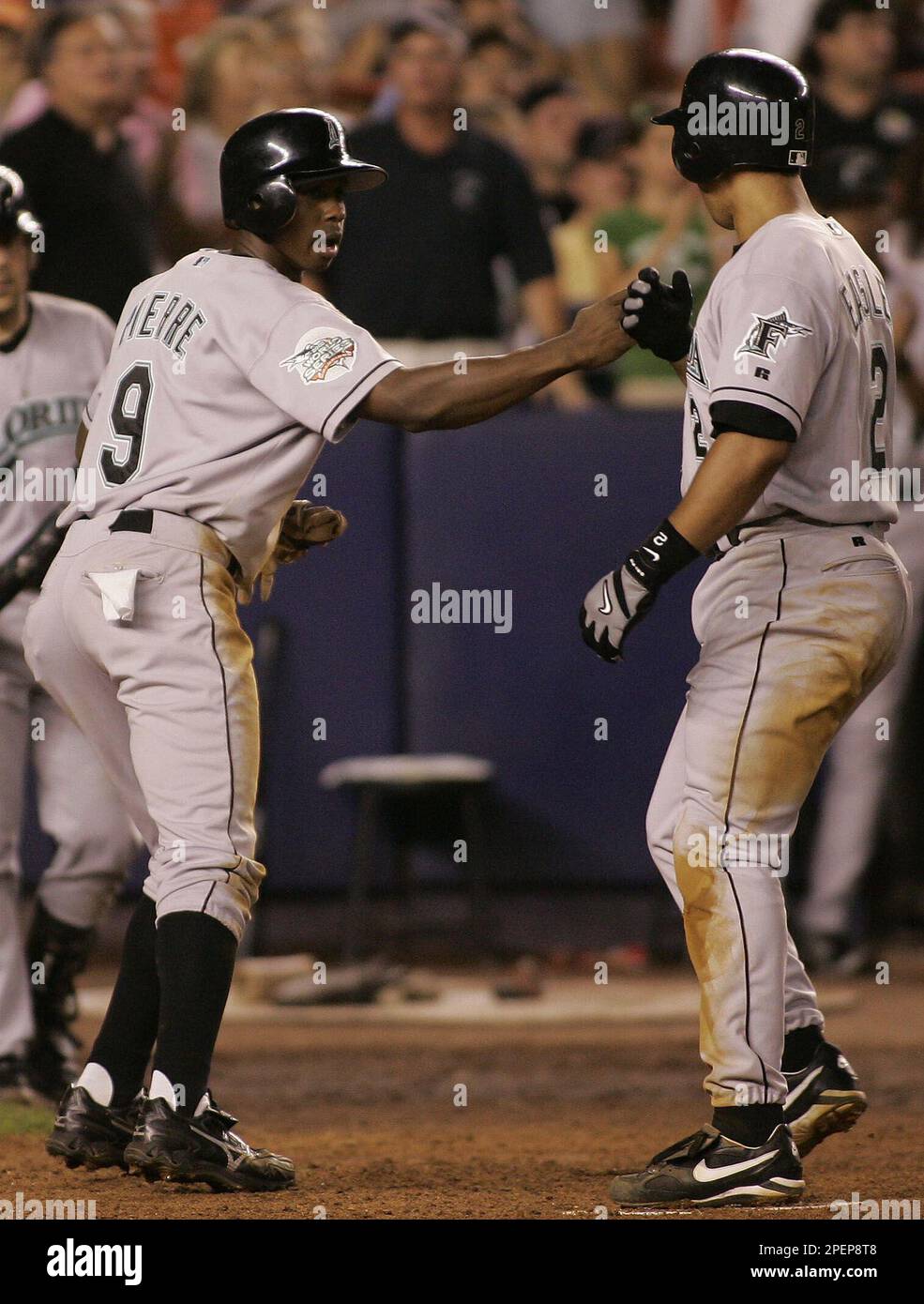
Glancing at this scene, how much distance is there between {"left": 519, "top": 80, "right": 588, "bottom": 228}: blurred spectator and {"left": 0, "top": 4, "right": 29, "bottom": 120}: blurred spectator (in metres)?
2.37

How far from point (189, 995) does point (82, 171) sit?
422 centimetres

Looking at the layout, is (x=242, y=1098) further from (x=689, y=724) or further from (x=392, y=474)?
(x=392, y=474)

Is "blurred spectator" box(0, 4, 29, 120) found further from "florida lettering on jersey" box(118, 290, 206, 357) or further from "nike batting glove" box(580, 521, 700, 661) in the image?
"nike batting glove" box(580, 521, 700, 661)

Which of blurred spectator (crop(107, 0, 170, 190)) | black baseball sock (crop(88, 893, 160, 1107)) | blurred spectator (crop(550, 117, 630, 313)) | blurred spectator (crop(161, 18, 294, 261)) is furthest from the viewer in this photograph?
blurred spectator (crop(550, 117, 630, 313))

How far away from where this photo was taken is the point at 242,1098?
5363 mm

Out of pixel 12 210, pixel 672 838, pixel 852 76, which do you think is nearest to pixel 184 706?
pixel 672 838

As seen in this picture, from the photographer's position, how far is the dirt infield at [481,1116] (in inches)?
147

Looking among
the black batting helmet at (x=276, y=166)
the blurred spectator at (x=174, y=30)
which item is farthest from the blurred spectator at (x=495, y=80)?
the black batting helmet at (x=276, y=166)

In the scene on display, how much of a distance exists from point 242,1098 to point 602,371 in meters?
4.01

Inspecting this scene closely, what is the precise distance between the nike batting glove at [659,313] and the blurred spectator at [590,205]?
4479mm

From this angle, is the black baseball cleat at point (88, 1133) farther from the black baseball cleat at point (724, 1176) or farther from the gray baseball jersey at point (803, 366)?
the gray baseball jersey at point (803, 366)

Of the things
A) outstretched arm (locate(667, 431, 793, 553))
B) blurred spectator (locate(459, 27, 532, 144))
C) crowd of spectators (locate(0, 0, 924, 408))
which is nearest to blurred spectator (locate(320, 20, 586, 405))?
crowd of spectators (locate(0, 0, 924, 408))

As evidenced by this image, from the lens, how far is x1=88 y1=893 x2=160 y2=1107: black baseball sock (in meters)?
3.97
